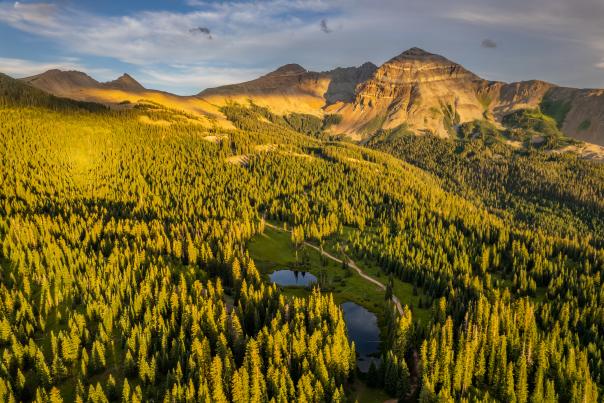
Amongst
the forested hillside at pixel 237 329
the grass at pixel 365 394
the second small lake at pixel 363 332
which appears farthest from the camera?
the second small lake at pixel 363 332

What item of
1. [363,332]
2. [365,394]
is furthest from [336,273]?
[365,394]

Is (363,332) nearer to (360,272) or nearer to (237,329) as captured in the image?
(237,329)

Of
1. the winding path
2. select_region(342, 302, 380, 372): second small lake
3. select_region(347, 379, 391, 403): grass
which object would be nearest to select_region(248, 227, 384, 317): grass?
the winding path

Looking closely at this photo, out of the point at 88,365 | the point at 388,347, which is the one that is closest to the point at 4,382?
the point at 88,365

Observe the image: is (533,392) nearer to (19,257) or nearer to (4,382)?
(4,382)

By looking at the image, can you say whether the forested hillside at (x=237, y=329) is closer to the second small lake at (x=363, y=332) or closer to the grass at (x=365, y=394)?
the grass at (x=365, y=394)

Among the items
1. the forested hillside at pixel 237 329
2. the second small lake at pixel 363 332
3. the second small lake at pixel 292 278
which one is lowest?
the second small lake at pixel 363 332

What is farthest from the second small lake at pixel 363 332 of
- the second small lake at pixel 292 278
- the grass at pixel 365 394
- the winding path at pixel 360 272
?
the second small lake at pixel 292 278
